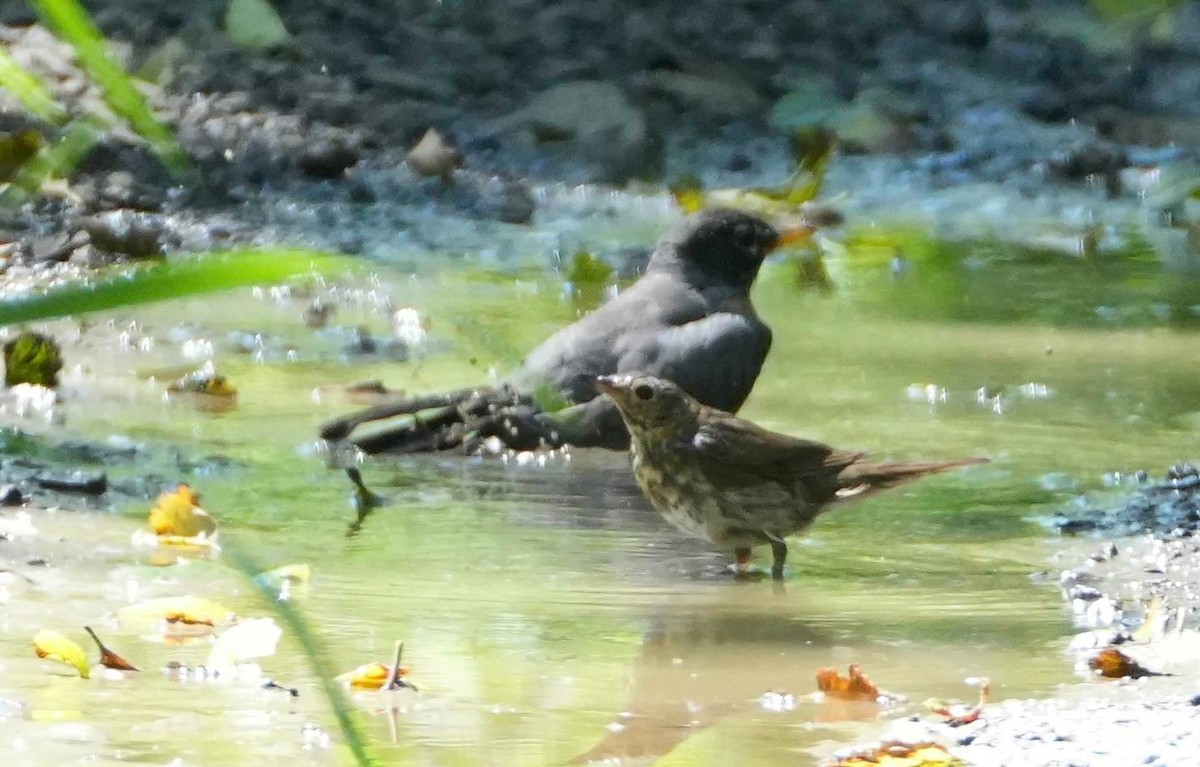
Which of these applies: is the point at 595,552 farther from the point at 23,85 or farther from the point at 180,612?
the point at 23,85

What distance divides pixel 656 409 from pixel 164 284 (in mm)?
3872

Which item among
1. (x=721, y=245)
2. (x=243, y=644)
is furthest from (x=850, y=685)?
(x=721, y=245)

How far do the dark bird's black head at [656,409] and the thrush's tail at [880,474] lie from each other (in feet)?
1.33

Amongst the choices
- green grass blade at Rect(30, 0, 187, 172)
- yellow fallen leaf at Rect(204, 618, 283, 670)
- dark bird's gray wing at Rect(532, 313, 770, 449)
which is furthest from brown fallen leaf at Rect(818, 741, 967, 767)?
dark bird's gray wing at Rect(532, 313, 770, 449)

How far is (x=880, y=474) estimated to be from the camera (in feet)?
17.8

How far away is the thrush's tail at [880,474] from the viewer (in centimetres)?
540

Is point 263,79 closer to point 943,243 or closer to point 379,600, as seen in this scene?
point 943,243

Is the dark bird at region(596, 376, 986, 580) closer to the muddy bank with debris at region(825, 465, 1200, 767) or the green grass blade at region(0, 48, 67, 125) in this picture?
the muddy bank with debris at region(825, 465, 1200, 767)

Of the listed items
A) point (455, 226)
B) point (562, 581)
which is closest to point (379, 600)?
point (562, 581)

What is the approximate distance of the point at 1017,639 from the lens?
13.3 feet

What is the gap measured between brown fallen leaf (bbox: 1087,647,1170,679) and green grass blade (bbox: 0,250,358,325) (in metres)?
2.31

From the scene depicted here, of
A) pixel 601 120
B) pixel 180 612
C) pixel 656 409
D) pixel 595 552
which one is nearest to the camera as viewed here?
pixel 180 612

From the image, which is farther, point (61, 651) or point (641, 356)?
point (641, 356)

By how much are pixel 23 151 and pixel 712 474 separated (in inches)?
181
